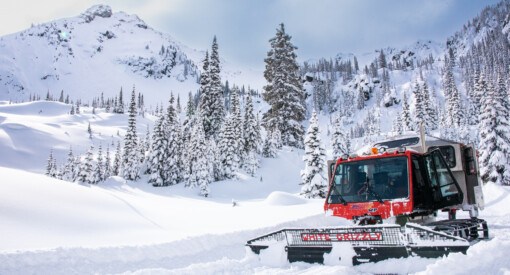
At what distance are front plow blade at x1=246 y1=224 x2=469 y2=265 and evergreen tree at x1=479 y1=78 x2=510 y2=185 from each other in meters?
33.1

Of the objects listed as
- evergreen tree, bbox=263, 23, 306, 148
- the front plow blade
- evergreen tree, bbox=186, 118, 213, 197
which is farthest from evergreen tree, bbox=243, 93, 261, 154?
the front plow blade

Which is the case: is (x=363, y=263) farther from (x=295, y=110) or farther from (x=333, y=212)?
(x=295, y=110)

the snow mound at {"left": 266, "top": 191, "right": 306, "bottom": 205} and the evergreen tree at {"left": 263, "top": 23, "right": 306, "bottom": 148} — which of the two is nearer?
the snow mound at {"left": 266, "top": 191, "right": 306, "bottom": 205}

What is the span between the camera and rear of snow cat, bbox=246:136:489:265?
20.8 feet

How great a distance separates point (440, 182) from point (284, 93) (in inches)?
2065

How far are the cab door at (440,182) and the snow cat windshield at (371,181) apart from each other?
868mm

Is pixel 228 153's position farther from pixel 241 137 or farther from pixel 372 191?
pixel 372 191

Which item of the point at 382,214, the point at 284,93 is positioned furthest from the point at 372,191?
the point at 284,93

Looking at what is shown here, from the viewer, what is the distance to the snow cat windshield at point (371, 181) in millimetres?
8023

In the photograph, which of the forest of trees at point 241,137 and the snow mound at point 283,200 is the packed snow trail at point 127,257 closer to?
the snow mound at point 283,200

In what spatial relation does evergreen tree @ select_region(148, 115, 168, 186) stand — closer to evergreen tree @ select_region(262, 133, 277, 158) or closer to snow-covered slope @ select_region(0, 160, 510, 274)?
evergreen tree @ select_region(262, 133, 277, 158)

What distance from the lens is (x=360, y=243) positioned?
6754mm

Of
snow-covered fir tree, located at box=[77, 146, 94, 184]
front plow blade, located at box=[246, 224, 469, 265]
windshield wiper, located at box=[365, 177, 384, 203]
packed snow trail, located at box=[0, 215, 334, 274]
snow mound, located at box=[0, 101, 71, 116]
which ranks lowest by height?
packed snow trail, located at box=[0, 215, 334, 274]

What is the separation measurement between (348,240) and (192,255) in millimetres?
5153
